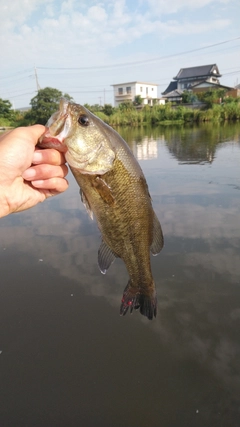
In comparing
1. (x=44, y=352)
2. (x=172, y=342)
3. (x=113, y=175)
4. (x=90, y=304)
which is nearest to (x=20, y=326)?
(x=44, y=352)

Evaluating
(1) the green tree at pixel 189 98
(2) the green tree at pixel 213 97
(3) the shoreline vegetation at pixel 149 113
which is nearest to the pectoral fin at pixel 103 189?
(3) the shoreline vegetation at pixel 149 113

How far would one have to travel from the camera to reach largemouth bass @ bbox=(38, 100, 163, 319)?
2.01 metres

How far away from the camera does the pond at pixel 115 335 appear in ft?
9.21

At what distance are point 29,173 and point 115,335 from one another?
7.48 ft

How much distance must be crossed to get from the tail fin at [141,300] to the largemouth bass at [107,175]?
37cm

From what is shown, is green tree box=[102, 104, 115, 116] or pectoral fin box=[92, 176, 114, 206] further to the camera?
green tree box=[102, 104, 115, 116]

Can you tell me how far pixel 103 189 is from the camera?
2070 millimetres

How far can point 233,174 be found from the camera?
10852 mm

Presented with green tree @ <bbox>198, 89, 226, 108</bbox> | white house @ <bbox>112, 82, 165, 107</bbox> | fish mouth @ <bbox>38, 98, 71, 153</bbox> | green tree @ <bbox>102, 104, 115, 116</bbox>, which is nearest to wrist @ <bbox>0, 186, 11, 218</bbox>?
fish mouth @ <bbox>38, 98, 71, 153</bbox>

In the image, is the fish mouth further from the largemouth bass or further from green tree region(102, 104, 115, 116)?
green tree region(102, 104, 115, 116)

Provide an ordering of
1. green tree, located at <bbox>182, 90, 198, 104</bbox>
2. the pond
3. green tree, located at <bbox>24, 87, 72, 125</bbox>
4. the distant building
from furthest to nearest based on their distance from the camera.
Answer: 1. the distant building
2. green tree, located at <bbox>182, 90, 198, 104</bbox>
3. green tree, located at <bbox>24, 87, 72, 125</bbox>
4. the pond

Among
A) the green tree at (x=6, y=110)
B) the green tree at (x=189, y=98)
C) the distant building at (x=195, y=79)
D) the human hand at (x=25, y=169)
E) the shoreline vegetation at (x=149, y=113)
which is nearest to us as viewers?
the human hand at (x=25, y=169)

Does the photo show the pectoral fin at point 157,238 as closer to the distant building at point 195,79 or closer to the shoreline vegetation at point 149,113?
the shoreline vegetation at point 149,113

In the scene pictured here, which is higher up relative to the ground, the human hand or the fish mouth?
the fish mouth
